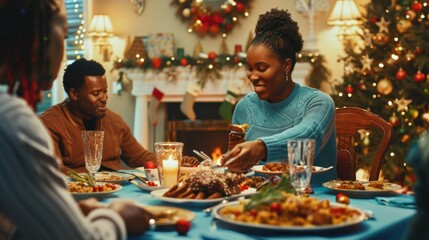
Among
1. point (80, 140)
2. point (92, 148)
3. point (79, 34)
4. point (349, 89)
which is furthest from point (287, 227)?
point (79, 34)

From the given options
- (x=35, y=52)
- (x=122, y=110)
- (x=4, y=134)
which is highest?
(x=35, y=52)

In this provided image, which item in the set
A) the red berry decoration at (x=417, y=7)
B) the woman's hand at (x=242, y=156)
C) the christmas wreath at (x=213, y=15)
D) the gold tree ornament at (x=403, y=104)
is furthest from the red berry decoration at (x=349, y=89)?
the woman's hand at (x=242, y=156)

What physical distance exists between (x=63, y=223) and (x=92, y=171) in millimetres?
1106

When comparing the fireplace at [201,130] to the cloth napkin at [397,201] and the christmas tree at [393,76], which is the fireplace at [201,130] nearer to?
the christmas tree at [393,76]

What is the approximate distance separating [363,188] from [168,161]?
61cm

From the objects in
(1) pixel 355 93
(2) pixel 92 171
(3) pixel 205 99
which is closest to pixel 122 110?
(3) pixel 205 99

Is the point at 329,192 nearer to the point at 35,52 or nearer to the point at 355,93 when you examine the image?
the point at 35,52

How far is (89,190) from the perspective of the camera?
6.25 ft

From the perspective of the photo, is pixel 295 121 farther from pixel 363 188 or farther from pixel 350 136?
pixel 363 188

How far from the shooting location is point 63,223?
43.5 inches

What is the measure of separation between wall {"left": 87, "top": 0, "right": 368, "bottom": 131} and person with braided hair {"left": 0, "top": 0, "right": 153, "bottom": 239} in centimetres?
462

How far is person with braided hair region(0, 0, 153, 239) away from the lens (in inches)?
42.7

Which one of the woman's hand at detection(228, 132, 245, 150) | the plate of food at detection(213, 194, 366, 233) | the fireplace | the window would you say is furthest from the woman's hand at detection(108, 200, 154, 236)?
the window

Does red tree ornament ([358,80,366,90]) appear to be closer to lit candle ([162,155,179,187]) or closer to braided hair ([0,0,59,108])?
lit candle ([162,155,179,187])
